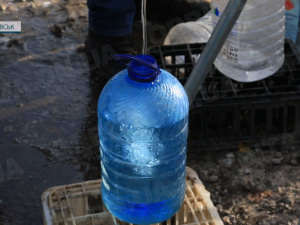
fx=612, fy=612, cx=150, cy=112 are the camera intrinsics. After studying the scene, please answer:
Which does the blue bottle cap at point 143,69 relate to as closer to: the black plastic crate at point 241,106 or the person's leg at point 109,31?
the black plastic crate at point 241,106

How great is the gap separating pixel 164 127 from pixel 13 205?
139 centimetres

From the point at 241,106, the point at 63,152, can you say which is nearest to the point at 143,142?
the point at 241,106

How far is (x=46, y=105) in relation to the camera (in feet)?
12.9

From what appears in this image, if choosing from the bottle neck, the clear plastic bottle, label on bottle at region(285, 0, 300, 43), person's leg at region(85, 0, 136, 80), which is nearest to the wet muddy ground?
person's leg at region(85, 0, 136, 80)

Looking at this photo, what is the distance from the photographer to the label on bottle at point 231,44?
10.9 feet

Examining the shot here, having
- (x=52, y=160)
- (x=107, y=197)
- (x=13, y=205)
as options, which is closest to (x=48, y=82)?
(x=52, y=160)

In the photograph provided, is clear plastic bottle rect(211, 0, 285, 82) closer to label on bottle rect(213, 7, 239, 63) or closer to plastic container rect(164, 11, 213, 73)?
label on bottle rect(213, 7, 239, 63)

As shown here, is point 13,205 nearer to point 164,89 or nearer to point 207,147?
point 207,147

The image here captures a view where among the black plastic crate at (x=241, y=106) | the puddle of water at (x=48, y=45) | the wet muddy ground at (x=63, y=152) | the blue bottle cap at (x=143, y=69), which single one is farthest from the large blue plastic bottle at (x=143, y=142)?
the puddle of water at (x=48, y=45)

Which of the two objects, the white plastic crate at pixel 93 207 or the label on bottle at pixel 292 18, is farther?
the label on bottle at pixel 292 18

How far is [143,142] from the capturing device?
2.11 meters

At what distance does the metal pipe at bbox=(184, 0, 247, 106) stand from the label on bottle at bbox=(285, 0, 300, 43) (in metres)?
1.73

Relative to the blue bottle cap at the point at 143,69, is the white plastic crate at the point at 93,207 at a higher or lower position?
lower

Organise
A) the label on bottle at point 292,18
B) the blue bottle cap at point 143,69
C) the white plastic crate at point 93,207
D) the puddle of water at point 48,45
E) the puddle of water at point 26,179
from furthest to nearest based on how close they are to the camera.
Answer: the puddle of water at point 48,45 < the label on bottle at point 292,18 < the puddle of water at point 26,179 < the white plastic crate at point 93,207 < the blue bottle cap at point 143,69
